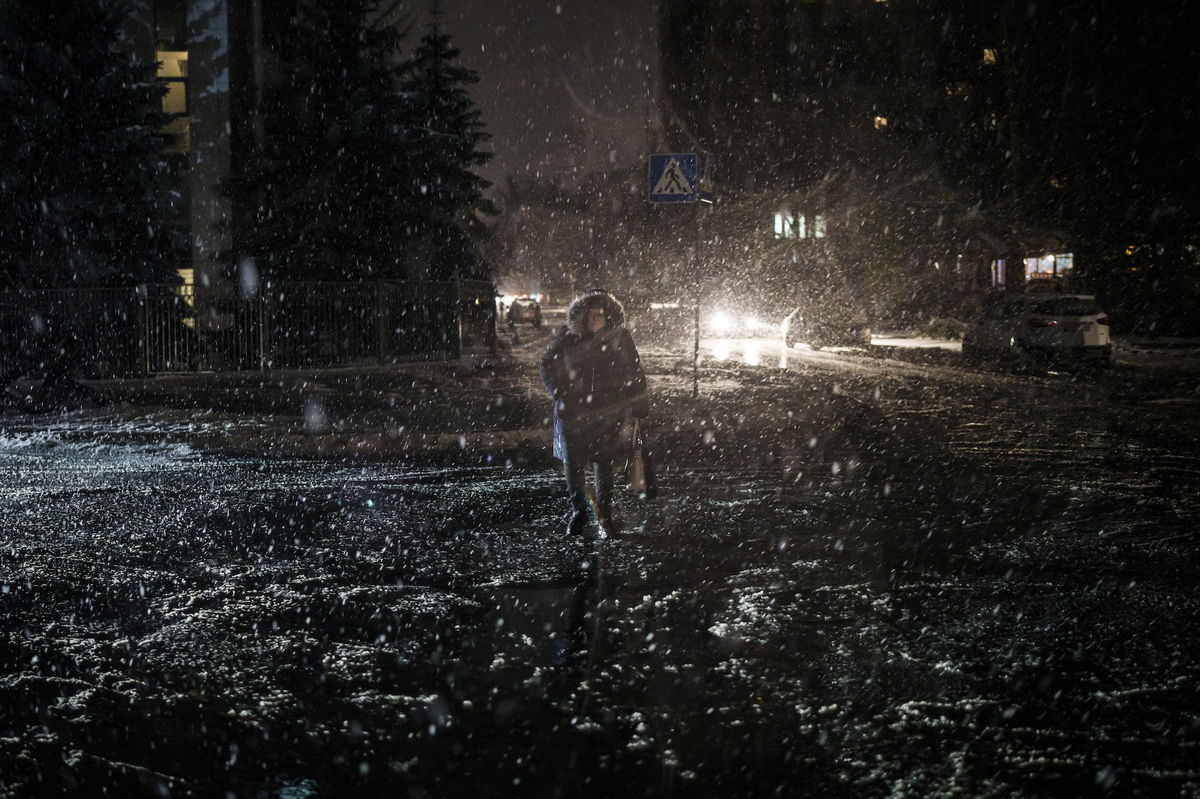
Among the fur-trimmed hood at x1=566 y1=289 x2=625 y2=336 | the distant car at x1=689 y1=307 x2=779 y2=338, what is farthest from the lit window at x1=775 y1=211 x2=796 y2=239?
the fur-trimmed hood at x1=566 y1=289 x2=625 y2=336

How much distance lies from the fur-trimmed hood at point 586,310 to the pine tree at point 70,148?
20.1 metres

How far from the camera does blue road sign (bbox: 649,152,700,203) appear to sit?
15172 mm

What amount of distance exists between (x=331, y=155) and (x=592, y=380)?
2200 centimetres

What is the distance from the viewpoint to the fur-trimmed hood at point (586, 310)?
7266mm

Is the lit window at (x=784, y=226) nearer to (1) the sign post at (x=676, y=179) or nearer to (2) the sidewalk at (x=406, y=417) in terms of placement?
(2) the sidewalk at (x=406, y=417)

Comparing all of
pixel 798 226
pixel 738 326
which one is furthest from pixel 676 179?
pixel 798 226

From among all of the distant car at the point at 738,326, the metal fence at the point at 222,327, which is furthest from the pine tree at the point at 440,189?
the distant car at the point at 738,326

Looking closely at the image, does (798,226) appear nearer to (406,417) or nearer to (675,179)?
(675,179)

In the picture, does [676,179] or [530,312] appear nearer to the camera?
[676,179]

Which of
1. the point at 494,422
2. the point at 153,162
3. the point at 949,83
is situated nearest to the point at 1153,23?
the point at 949,83

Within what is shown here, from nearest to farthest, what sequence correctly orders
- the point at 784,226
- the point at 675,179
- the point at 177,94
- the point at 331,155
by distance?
the point at 675,179, the point at 331,155, the point at 177,94, the point at 784,226

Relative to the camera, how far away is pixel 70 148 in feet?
79.4

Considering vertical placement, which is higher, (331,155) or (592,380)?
(331,155)

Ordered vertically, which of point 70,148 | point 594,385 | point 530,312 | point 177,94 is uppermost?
point 177,94
